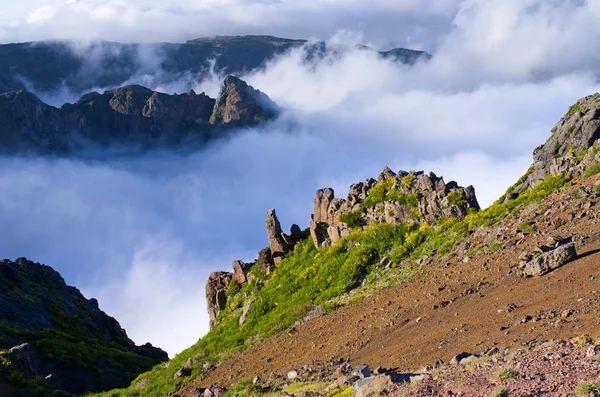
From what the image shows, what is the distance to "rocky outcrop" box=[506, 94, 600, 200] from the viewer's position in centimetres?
2888

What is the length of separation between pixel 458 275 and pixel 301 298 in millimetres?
8942

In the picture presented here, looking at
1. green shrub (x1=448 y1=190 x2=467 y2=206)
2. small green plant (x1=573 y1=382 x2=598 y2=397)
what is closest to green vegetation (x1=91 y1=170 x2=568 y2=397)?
green shrub (x1=448 y1=190 x2=467 y2=206)

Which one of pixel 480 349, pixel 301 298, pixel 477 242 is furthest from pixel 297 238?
pixel 480 349

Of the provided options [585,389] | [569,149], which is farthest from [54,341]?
[585,389]

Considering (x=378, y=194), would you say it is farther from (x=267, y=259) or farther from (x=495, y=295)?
(x=495, y=295)

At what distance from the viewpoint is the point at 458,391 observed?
1302 cm

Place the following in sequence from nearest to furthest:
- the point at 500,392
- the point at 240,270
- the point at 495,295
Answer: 1. the point at 500,392
2. the point at 495,295
3. the point at 240,270

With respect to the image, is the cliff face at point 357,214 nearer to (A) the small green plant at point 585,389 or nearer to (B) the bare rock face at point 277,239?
(B) the bare rock face at point 277,239

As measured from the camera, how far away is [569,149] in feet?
105

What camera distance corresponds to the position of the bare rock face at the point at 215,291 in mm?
37219

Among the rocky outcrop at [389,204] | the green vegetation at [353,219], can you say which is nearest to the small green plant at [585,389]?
the rocky outcrop at [389,204]

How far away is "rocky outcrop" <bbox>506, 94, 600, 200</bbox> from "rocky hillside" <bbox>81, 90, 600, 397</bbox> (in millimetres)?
95

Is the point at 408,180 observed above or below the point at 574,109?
below

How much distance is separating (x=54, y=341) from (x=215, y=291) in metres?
16.8
